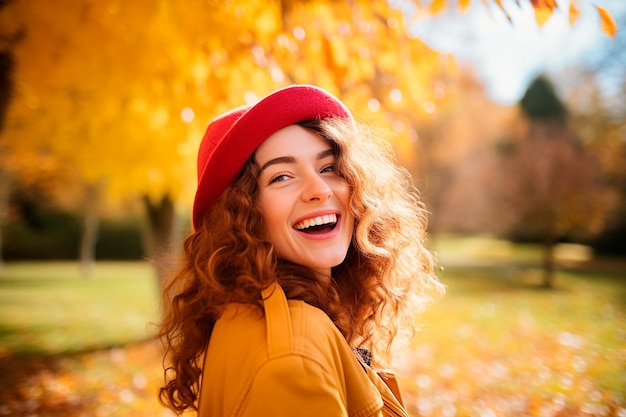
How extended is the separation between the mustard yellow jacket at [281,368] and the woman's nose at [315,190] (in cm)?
33

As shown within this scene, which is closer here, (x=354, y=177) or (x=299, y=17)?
(x=354, y=177)

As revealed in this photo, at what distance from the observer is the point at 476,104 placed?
26.3 meters

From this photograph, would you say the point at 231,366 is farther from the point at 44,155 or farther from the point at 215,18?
the point at 44,155

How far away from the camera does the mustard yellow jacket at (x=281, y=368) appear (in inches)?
48.5

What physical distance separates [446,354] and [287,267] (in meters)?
6.72

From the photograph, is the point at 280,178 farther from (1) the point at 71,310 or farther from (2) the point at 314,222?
(1) the point at 71,310

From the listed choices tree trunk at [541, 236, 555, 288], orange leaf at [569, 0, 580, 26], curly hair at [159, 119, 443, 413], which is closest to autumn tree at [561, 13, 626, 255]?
tree trunk at [541, 236, 555, 288]

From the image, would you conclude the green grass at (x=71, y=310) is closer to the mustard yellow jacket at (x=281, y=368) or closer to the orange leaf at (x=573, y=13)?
the mustard yellow jacket at (x=281, y=368)

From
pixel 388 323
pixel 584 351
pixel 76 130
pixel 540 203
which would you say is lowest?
pixel 584 351

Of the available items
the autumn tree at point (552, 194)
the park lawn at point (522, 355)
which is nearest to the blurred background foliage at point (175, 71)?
the park lawn at point (522, 355)

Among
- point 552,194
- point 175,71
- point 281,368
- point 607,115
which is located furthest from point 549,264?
point 281,368

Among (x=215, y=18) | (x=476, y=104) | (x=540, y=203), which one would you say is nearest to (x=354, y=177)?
(x=215, y=18)

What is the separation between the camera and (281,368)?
124 cm

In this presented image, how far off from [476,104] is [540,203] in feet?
44.3
